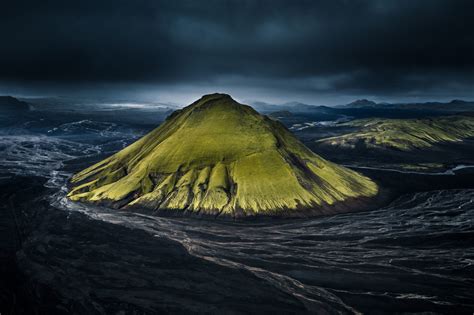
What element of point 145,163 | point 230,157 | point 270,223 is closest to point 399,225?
point 270,223

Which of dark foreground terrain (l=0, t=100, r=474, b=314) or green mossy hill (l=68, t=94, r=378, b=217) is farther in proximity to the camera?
green mossy hill (l=68, t=94, r=378, b=217)

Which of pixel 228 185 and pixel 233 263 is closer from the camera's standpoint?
pixel 233 263

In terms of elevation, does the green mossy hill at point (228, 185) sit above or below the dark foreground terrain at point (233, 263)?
above

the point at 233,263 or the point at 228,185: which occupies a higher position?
the point at 228,185

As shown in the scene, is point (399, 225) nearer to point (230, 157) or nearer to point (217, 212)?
point (217, 212)

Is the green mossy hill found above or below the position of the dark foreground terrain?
above

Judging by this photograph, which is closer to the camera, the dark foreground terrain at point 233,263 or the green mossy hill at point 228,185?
the dark foreground terrain at point 233,263

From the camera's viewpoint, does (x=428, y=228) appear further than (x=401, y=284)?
Yes

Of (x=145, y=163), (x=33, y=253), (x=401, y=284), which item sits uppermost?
(x=145, y=163)
